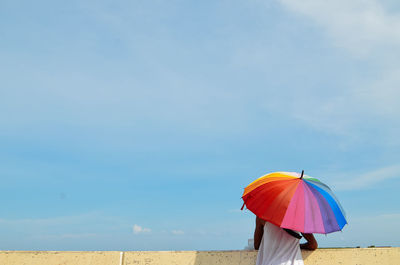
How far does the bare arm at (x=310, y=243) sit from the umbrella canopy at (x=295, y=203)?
0.44 meters

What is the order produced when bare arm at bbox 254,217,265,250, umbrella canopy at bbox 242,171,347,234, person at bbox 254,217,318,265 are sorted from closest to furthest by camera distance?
umbrella canopy at bbox 242,171,347,234 → person at bbox 254,217,318,265 → bare arm at bbox 254,217,265,250

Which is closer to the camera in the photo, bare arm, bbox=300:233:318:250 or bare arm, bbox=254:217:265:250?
bare arm, bbox=254:217:265:250

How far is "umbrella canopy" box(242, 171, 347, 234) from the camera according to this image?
12.1 ft

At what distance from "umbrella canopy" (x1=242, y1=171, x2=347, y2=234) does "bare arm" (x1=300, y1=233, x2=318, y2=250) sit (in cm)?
44

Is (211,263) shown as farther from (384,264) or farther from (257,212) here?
(384,264)

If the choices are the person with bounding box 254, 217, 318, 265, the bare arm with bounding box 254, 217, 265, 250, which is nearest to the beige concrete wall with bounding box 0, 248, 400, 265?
the bare arm with bounding box 254, 217, 265, 250

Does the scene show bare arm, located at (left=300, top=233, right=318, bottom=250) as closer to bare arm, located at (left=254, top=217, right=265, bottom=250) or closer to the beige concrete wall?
the beige concrete wall

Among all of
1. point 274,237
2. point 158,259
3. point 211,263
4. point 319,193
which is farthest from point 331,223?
point 158,259

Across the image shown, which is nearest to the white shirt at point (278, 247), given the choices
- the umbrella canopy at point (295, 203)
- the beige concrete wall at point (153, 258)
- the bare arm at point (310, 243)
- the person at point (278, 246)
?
the person at point (278, 246)

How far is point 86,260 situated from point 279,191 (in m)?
2.67

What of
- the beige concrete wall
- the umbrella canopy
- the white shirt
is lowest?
the beige concrete wall

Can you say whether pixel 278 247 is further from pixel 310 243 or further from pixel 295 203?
pixel 310 243

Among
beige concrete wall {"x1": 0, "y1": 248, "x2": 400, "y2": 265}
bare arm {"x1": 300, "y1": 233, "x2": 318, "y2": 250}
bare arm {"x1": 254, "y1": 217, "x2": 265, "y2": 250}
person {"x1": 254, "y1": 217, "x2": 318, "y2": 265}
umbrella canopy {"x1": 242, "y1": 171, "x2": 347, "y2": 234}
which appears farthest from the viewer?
beige concrete wall {"x1": 0, "y1": 248, "x2": 400, "y2": 265}

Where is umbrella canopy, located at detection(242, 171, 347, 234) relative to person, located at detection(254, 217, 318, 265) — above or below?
above
